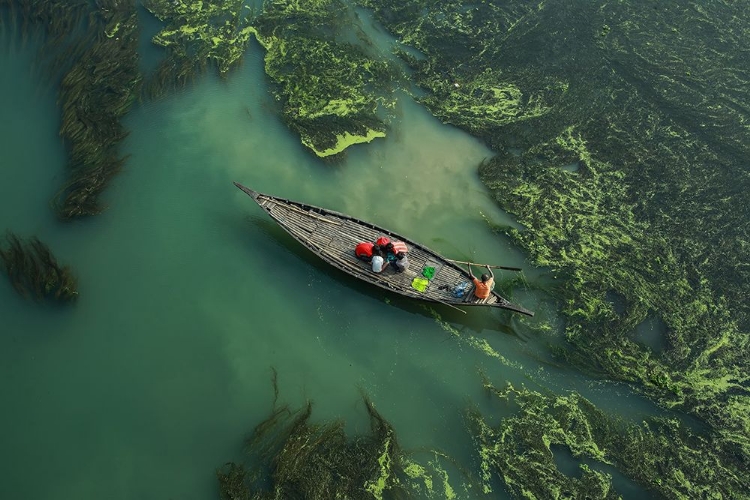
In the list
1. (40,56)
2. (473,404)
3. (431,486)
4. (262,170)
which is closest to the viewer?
(431,486)

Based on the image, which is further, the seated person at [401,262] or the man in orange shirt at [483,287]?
the seated person at [401,262]

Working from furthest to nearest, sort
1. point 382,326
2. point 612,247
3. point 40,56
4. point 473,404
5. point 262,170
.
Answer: point 40,56, point 262,170, point 612,247, point 382,326, point 473,404

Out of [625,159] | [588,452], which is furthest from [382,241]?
[625,159]

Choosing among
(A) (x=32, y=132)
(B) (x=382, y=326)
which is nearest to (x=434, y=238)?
(B) (x=382, y=326)

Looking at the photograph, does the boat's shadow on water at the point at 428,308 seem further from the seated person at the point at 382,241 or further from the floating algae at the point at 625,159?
the floating algae at the point at 625,159

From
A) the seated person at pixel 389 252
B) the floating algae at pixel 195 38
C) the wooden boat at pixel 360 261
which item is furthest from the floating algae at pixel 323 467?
the floating algae at pixel 195 38

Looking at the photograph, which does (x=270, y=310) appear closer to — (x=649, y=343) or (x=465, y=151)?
(x=465, y=151)
